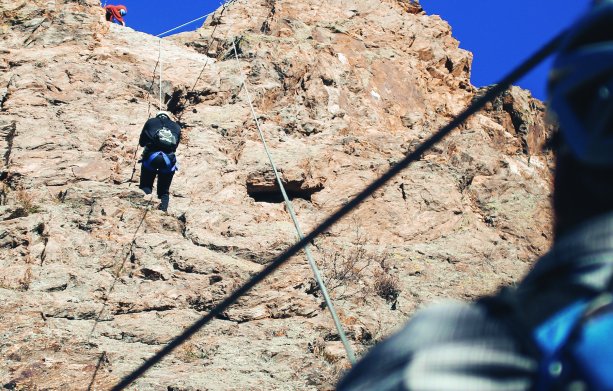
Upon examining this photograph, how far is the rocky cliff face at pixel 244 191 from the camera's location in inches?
275

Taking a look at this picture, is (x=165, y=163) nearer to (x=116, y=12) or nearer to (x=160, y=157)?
(x=160, y=157)

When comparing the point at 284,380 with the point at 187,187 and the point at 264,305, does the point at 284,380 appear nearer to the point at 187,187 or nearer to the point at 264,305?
the point at 264,305

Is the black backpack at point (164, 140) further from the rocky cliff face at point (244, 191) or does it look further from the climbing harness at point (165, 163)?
the rocky cliff face at point (244, 191)

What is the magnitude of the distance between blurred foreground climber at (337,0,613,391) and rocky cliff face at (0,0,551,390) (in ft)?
17.4

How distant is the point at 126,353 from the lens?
6758 mm

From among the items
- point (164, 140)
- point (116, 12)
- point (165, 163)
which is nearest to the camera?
point (165, 163)

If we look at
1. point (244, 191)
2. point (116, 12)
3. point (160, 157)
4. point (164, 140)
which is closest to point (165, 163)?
point (160, 157)

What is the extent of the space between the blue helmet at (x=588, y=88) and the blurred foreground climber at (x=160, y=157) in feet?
28.4

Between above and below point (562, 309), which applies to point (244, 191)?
above

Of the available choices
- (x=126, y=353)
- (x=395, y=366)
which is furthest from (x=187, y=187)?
(x=395, y=366)

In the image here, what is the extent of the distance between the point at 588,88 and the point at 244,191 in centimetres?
947

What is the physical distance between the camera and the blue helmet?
1.05 metres

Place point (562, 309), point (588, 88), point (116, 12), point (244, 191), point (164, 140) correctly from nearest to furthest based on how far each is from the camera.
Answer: point (562, 309)
point (588, 88)
point (164, 140)
point (244, 191)
point (116, 12)

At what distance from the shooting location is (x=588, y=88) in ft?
3.62
